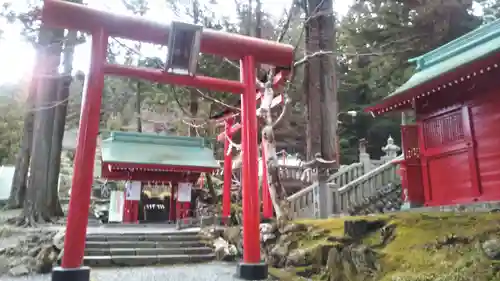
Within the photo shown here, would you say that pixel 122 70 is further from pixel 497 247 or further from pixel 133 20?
pixel 497 247

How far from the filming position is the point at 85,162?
588 cm

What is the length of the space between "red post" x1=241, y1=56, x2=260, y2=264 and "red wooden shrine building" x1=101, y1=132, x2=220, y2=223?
1035cm

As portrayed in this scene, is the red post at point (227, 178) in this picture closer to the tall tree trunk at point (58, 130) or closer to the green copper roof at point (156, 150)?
the green copper roof at point (156, 150)

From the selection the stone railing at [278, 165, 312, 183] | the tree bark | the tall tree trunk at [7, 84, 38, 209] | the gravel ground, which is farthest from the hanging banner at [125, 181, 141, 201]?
the tree bark

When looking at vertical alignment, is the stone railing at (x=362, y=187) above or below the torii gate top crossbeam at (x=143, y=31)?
below

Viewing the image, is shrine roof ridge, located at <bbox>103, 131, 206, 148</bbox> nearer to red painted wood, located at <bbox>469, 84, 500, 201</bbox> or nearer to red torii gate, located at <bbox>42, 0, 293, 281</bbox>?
red torii gate, located at <bbox>42, 0, 293, 281</bbox>

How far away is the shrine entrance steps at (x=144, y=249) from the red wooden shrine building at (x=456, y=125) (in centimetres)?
622

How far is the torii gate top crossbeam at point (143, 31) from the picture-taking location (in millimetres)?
6059

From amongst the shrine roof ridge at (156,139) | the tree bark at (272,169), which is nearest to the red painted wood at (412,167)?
the tree bark at (272,169)

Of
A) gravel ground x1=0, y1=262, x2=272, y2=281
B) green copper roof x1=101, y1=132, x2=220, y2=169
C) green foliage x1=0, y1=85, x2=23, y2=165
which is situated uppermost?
green foliage x1=0, y1=85, x2=23, y2=165

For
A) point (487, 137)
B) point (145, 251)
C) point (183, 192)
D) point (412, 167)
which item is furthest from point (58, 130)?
point (487, 137)

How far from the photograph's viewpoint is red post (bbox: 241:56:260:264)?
6.65 meters

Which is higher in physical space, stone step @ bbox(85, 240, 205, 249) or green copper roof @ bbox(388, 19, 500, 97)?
green copper roof @ bbox(388, 19, 500, 97)

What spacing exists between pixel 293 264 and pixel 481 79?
5727 millimetres
